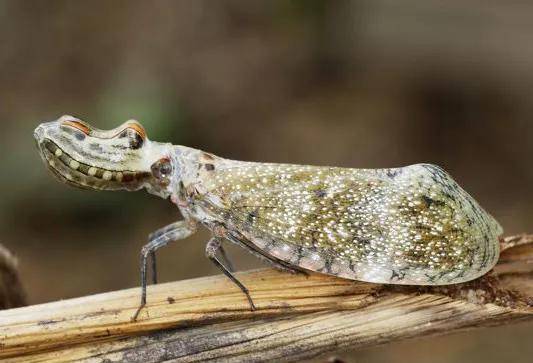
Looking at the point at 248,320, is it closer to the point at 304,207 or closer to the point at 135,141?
the point at 304,207

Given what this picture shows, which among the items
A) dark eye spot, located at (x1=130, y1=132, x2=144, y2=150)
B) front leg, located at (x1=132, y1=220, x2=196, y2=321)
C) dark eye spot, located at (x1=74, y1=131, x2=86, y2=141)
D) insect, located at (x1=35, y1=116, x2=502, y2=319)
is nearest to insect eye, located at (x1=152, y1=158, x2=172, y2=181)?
insect, located at (x1=35, y1=116, x2=502, y2=319)

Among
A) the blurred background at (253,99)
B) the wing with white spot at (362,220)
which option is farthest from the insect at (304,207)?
the blurred background at (253,99)

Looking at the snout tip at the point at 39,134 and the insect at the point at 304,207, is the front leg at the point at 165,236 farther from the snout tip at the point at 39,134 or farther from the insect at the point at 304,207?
the snout tip at the point at 39,134

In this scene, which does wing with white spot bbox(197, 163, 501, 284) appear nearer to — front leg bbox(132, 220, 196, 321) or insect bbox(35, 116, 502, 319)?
insect bbox(35, 116, 502, 319)

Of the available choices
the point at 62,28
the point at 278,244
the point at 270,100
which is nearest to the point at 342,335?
the point at 278,244

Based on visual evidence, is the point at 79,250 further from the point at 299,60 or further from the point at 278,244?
the point at 278,244

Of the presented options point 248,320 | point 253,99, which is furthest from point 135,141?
point 253,99

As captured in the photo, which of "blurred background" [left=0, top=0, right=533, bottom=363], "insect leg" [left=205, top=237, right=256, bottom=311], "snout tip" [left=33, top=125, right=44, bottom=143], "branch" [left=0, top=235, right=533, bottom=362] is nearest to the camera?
"branch" [left=0, top=235, right=533, bottom=362]
